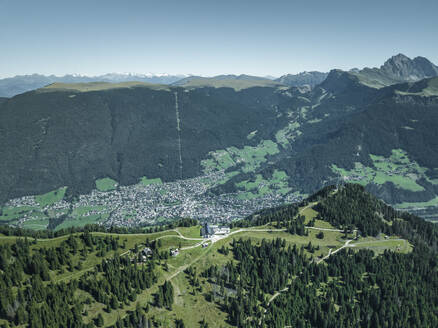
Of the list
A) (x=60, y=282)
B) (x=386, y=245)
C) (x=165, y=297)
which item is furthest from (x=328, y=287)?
(x=60, y=282)

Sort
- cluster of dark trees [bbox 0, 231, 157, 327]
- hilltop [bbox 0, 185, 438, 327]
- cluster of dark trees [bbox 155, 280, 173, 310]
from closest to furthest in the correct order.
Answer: cluster of dark trees [bbox 0, 231, 157, 327] < hilltop [bbox 0, 185, 438, 327] < cluster of dark trees [bbox 155, 280, 173, 310]

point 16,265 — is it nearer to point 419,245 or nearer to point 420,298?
point 420,298

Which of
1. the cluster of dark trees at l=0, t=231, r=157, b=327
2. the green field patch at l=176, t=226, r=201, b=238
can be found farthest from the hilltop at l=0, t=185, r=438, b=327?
the green field patch at l=176, t=226, r=201, b=238

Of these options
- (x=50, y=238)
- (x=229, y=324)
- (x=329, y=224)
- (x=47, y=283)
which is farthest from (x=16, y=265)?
(x=329, y=224)

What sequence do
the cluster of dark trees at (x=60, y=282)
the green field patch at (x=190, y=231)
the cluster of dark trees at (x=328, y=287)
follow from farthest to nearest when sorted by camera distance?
the green field patch at (x=190, y=231) → the cluster of dark trees at (x=328, y=287) → the cluster of dark trees at (x=60, y=282)

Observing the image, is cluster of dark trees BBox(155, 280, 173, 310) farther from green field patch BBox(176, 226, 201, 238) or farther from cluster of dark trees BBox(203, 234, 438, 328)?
green field patch BBox(176, 226, 201, 238)

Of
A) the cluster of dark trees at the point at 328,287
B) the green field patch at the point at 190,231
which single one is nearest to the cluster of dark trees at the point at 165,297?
the cluster of dark trees at the point at 328,287

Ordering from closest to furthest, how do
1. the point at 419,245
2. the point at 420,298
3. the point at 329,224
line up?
the point at 420,298 < the point at 419,245 < the point at 329,224

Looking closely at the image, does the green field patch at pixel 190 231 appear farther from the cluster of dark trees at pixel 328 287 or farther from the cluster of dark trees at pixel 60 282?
the cluster of dark trees at pixel 60 282
